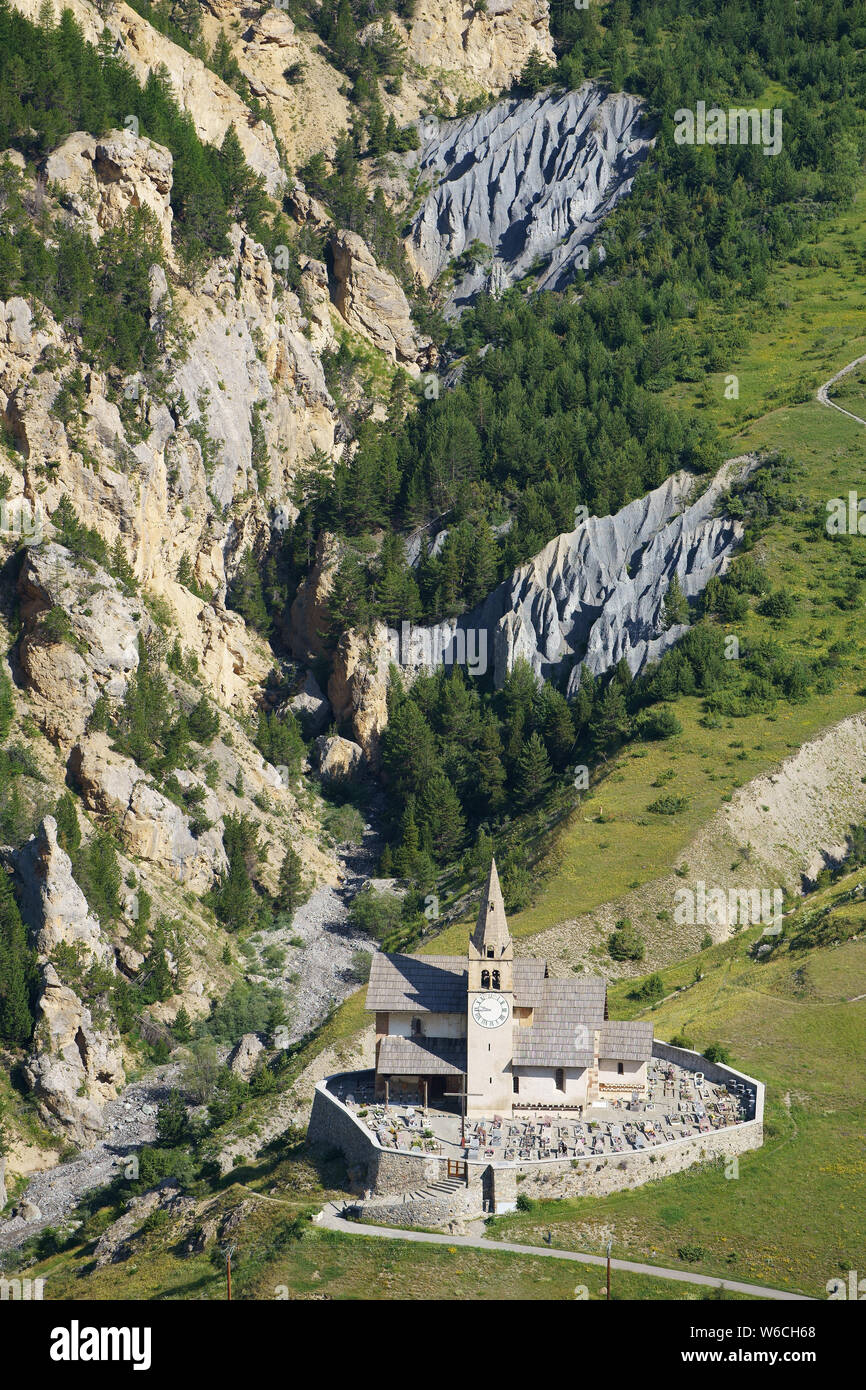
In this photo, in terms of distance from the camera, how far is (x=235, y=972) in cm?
12462

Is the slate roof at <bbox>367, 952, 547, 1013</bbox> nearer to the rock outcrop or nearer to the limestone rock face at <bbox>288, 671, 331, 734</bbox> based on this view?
the rock outcrop

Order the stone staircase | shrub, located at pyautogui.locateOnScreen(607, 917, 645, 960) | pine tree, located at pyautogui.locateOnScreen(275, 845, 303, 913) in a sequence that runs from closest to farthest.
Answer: the stone staircase
shrub, located at pyautogui.locateOnScreen(607, 917, 645, 960)
pine tree, located at pyautogui.locateOnScreen(275, 845, 303, 913)

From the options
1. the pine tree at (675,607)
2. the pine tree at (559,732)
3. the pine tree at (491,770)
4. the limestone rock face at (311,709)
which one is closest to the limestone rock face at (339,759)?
Result: the limestone rock face at (311,709)

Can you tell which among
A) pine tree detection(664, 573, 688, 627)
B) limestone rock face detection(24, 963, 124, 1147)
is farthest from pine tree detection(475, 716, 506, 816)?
limestone rock face detection(24, 963, 124, 1147)

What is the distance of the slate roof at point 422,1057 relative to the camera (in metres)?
75.4

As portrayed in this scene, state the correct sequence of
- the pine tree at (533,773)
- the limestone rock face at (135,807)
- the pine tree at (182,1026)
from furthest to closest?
the pine tree at (533,773), the limestone rock face at (135,807), the pine tree at (182,1026)

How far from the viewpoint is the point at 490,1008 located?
75250mm

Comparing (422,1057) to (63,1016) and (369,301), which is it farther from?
(369,301)

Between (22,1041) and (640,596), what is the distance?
67.8 meters

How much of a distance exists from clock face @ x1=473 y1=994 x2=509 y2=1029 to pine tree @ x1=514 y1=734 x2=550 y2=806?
2354 inches

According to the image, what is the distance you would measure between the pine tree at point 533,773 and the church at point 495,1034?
56.8 meters

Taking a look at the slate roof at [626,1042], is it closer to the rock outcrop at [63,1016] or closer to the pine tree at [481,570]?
the rock outcrop at [63,1016]

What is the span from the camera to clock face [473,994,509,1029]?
75.1 meters
